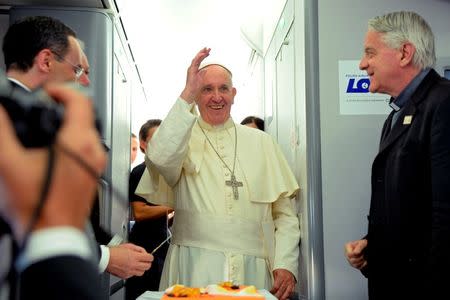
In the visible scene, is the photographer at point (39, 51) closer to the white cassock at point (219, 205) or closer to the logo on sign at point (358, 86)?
the white cassock at point (219, 205)

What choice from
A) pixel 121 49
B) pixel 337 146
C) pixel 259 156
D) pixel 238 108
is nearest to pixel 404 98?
pixel 337 146

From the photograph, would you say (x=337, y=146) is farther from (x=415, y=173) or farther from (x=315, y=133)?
(x=415, y=173)

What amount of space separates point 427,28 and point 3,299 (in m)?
2.32

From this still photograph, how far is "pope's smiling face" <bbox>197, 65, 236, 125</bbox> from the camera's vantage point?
3350 millimetres

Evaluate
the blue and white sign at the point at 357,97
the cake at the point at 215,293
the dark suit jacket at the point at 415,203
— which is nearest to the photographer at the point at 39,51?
the cake at the point at 215,293

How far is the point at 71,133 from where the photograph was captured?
532 mm

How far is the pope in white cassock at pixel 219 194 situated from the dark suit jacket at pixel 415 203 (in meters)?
0.84

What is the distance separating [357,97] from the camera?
3.15 meters

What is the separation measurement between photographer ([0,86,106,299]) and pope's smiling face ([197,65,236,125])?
2.82 metres

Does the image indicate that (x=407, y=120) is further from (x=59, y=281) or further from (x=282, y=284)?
(x=59, y=281)

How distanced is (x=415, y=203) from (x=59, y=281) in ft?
6.16

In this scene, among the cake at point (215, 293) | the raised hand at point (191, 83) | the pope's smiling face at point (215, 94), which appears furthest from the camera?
the pope's smiling face at point (215, 94)

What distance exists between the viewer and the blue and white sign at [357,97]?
3.15m

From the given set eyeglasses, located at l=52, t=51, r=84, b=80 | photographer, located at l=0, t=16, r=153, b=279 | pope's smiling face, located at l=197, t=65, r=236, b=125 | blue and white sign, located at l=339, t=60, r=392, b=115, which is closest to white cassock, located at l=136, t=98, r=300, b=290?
pope's smiling face, located at l=197, t=65, r=236, b=125
